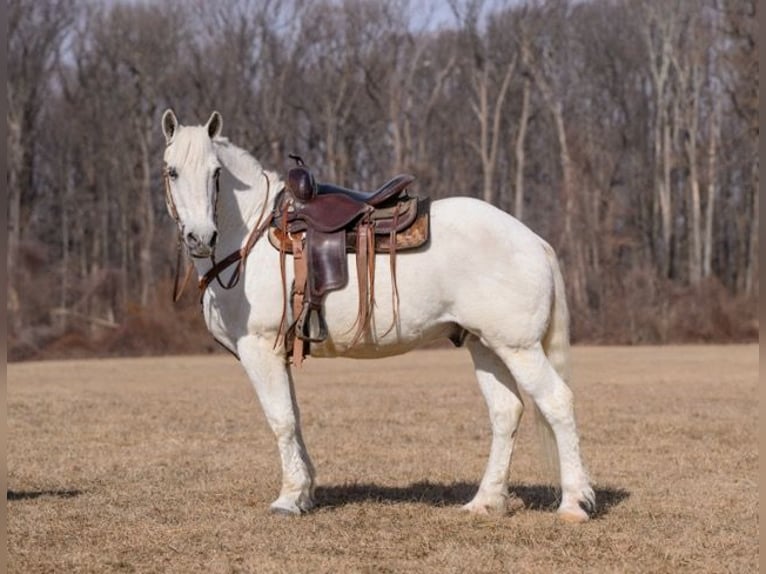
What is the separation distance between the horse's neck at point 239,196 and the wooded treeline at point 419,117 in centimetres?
3852

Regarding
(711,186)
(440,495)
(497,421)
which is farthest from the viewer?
(711,186)

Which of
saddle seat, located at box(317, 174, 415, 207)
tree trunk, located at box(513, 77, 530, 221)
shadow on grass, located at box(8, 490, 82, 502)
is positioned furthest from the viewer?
tree trunk, located at box(513, 77, 530, 221)

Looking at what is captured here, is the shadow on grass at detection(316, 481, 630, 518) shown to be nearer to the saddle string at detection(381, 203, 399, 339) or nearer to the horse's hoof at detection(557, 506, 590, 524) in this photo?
the horse's hoof at detection(557, 506, 590, 524)

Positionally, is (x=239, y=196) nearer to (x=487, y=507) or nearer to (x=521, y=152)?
(x=487, y=507)

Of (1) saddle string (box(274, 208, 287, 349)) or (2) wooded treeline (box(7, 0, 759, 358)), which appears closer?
(1) saddle string (box(274, 208, 287, 349))

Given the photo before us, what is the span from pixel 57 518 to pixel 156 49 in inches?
1833

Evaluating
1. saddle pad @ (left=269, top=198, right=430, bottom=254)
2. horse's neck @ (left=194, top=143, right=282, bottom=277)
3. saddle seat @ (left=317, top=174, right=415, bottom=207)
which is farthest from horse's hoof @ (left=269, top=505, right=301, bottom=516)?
saddle seat @ (left=317, top=174, right=415, bottom=207)

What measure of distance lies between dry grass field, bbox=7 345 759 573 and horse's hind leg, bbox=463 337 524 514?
22 cm

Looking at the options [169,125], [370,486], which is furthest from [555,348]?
[169,125]

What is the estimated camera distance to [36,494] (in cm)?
916

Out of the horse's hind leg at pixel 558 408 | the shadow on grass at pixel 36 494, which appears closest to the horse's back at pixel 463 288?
the horse's hind leg at pixel 558 408

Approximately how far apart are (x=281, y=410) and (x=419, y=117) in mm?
46266

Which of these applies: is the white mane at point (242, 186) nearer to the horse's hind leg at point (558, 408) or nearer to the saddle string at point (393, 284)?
the saddle string at point (393, 284)

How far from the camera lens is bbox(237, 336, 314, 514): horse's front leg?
26.6ft
